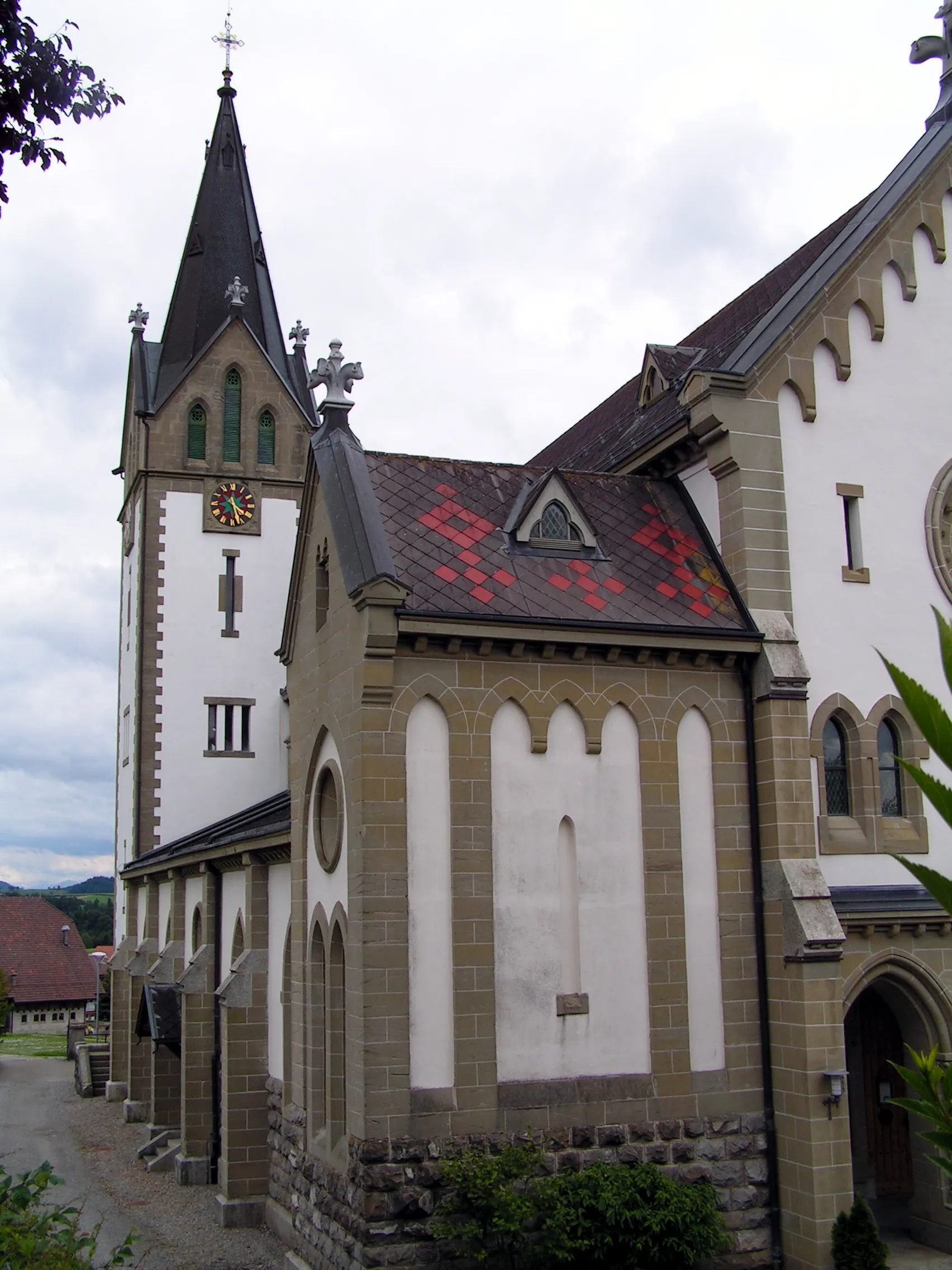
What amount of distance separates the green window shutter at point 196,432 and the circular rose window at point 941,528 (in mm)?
24330

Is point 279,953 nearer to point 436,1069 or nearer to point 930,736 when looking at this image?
point 436,1069

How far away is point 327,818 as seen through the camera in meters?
15.6

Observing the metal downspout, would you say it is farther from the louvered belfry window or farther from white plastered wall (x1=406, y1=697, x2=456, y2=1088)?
the louvered belfry window

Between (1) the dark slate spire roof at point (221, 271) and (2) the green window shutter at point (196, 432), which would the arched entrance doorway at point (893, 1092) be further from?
(1) the dark slate spire roof at point (221, 271)

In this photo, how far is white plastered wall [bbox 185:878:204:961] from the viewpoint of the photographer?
2395cm

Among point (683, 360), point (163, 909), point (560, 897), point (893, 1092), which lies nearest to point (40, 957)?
point (163, 909)

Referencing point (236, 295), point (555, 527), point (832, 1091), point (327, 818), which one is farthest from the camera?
point (236, 295)

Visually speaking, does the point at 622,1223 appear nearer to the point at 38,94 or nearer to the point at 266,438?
the point at 38,94

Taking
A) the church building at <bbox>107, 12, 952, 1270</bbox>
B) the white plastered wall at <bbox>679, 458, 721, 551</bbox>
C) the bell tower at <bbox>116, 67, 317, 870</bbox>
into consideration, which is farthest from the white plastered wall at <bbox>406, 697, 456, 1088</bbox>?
the bell tower at <bbox>116, 67, 317, 870</bbox>

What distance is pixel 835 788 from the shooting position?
624 inches

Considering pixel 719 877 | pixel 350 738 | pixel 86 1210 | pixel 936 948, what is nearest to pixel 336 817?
pixel 350 738

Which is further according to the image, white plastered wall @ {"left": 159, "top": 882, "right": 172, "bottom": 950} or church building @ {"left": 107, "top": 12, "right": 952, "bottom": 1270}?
white plastered wall @ {"left": 159, "top": 882, "right": 172, "bottom": 950}

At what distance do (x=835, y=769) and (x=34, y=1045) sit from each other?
4836cm

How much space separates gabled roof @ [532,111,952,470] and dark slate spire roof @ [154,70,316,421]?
16749mm
